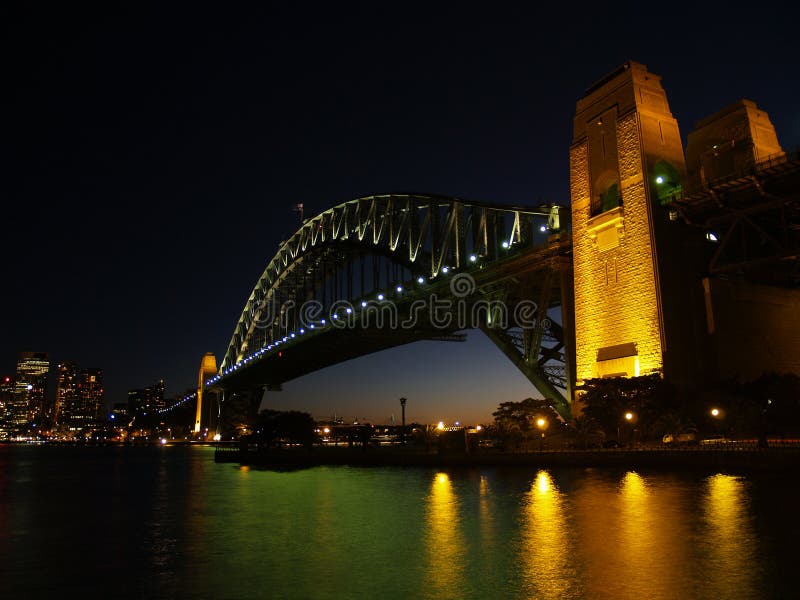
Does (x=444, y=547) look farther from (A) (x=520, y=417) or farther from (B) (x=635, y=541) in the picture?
(A) (x=520, y=417)

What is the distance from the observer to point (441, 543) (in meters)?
11.6

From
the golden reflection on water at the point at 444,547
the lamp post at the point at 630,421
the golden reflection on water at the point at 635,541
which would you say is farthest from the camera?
the lamp post at the point at 630,421

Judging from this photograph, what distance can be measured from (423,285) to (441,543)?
33996mm

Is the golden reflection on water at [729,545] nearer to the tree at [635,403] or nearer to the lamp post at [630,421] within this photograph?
the tree at [635,403]

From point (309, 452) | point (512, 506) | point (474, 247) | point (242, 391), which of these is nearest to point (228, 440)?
point (242, 391)

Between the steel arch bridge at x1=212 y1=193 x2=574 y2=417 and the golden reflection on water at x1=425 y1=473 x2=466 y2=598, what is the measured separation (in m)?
18.2

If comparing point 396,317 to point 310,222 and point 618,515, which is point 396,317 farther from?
point 618,515

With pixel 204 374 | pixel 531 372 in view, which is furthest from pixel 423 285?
pixel 204 374

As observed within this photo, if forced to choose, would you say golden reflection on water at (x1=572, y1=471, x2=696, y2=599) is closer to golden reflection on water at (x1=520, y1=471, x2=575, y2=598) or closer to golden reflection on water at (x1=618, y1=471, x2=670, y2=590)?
A: golden reflection on water at (x1=618, y1=471, x2=670, y2=590)

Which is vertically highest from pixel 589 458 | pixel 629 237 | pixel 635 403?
pixel 629 237

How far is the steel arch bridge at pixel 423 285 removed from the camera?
35625 mm

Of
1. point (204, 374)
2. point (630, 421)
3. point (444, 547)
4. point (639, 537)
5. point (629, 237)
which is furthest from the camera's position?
point (204, 374)

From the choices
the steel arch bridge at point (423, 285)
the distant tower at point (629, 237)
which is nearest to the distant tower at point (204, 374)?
the steel arch bridge at point (423, 285)

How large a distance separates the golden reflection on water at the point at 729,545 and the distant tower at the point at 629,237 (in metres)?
12.2
